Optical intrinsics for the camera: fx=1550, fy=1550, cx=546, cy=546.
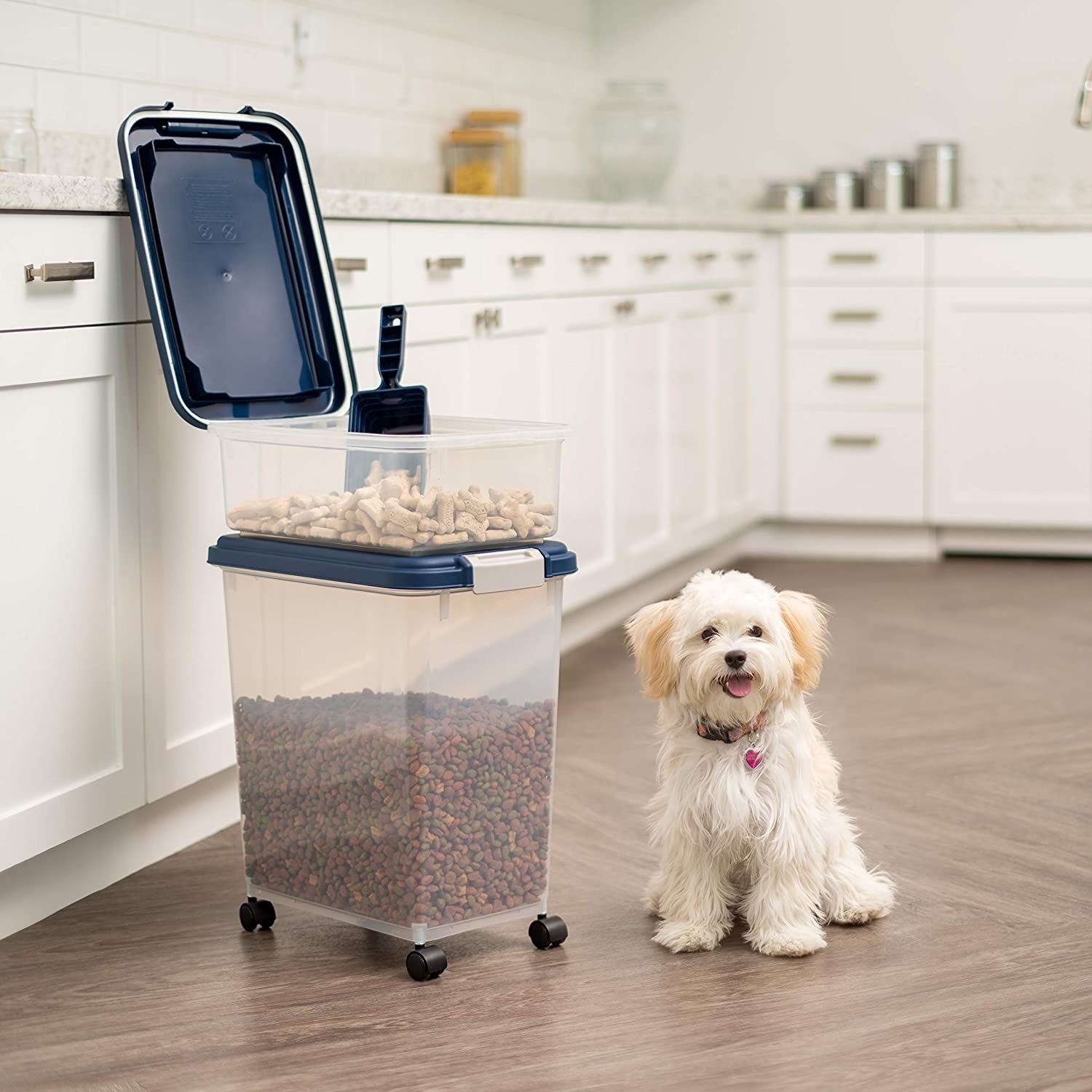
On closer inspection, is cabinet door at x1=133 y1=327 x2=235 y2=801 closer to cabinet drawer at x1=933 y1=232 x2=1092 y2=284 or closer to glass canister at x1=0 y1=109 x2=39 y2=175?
glass canister at x1=0 y1=109 x2=39 y2=175

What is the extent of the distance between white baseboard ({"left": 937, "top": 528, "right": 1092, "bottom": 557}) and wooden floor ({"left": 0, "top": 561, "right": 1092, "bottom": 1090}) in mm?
2233

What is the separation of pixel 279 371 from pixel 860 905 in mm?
1068

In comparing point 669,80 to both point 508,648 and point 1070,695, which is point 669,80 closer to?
point 1070,695

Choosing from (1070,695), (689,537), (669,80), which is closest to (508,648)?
(1070,695)

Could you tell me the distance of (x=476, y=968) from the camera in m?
1.87

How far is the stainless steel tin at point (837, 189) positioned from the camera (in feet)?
16.6

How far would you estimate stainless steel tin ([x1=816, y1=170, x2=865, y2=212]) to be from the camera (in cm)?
506

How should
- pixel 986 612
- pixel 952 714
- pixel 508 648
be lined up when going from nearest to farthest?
pixel 508 648 → pixel 952 714 → pixel 986 612

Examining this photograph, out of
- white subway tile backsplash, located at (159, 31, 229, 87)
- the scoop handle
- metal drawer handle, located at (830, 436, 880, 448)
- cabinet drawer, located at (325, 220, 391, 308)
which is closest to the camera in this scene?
the scoop handle

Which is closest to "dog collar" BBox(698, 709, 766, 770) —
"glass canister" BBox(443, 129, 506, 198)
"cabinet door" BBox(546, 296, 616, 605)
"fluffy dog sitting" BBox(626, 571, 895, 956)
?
"fluffy dog sitting" BBox(626, 571, 895, 956)

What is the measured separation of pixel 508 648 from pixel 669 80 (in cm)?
404

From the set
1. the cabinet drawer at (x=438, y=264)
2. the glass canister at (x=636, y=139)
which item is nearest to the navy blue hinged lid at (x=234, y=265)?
the cabinet drawer at (x=438, y=264)

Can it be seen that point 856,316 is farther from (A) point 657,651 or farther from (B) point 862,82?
(A) point 657,651

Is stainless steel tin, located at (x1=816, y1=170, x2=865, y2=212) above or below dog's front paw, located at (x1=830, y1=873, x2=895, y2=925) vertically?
above
